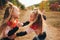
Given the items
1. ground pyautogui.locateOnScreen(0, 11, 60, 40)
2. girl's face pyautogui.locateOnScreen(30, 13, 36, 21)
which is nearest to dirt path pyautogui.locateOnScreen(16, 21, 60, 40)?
ground pyautogui.locateOnScreen(0, 11, 60, 40)

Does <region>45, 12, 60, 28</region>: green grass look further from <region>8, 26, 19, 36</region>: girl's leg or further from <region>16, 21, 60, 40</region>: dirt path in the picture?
<region>8, 26, 19, 36</region>: girl's leg

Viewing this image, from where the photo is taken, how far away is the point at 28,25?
1.62 metres

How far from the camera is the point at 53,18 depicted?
164 cm

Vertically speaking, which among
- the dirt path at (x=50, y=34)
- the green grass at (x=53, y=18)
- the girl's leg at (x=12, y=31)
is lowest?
the dirt path at (x=50, y=34)

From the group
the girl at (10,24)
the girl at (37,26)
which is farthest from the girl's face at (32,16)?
the girl at (10,24)

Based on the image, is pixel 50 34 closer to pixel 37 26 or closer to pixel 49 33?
pixel 49 33

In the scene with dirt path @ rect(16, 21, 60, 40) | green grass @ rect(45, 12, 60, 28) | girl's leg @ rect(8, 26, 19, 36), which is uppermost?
green grass @ rect(45, 12, 60, 28)

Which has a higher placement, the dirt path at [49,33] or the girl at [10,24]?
the girl at [10,24]

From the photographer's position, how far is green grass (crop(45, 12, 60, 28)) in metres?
1.64

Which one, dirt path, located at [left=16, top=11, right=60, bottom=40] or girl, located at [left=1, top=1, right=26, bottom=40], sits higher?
girl, located at [left=1, top=1, right=26, bottom=40]

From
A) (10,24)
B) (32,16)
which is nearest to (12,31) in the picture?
(10,24)

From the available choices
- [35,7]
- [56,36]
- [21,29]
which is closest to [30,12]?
[35,7]

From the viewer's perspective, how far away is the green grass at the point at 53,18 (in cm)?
164

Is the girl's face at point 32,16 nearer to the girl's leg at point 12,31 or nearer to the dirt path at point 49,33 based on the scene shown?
the dirt path at point 49,33
